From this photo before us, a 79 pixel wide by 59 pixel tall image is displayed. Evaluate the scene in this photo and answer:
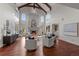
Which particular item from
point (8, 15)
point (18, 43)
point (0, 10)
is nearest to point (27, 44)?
point (18, 43)

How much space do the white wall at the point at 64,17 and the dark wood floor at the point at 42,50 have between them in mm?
146

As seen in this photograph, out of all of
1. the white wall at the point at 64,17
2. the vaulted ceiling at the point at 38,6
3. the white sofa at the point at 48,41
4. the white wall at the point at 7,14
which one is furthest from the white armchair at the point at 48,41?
the white wall at the point at 7,14

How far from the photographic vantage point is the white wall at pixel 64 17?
2.97 metres

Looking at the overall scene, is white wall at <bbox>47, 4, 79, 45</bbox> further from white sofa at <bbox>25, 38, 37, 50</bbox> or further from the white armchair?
white sofa at <bbox>25, 38, 37, 50</bbox>

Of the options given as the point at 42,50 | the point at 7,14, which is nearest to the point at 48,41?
the point at 42,50

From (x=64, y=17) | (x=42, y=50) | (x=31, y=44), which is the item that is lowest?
(x=42, y=50)

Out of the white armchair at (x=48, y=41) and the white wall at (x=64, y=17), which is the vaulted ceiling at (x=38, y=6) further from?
the white armchair at (x=48, y=41)

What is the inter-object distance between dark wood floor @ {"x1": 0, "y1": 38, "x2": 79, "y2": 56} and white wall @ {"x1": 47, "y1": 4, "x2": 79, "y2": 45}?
0.15 metres

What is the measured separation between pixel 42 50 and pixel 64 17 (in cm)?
95

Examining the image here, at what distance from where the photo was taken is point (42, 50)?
3020 millimetres

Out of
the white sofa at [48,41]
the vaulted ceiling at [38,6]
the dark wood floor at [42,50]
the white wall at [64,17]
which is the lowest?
the dark wood floor at [42,50]

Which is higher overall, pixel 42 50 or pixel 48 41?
pixel 48 41

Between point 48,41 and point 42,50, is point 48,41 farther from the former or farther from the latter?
point 42,50

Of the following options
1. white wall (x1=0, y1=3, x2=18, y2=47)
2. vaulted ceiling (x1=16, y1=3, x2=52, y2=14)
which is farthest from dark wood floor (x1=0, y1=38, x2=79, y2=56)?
vaulted ceiling (x1=16, y1=3, x2=52, y2=14)
